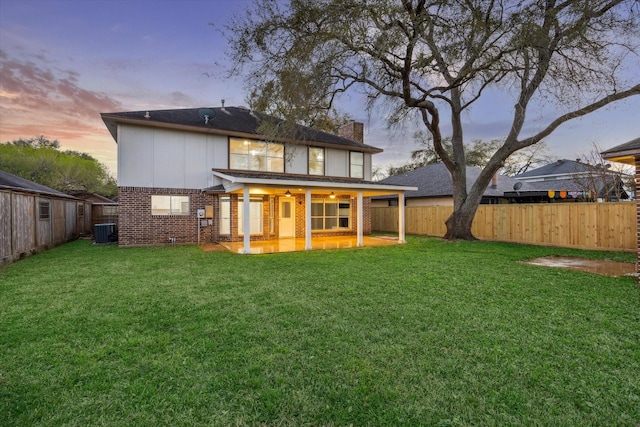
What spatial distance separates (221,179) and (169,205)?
233cm

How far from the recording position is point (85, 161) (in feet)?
114

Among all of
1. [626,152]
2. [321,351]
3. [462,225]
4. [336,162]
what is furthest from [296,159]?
[321,351]

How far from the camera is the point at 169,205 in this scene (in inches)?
500

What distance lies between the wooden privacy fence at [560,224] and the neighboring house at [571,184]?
318cm

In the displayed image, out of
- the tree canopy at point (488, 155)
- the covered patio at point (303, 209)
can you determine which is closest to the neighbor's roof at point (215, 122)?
the covered patio at point (303, 209)

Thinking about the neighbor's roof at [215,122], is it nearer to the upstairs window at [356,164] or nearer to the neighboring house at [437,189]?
the upstairs window at [356,164]

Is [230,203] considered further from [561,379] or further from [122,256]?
[561,379]

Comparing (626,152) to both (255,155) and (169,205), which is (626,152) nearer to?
(255,155)

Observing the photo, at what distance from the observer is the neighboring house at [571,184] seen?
1798 cm

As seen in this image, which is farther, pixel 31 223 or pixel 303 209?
pixel 303 209

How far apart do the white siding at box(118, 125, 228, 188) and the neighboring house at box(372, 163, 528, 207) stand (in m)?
10.4

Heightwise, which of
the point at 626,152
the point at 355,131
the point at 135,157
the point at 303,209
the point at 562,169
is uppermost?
the point at 355,131

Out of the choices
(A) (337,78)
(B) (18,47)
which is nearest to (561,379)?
(A) (337,78)

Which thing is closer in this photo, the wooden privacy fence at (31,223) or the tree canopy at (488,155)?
the wooden privacy fence at (31,223)
